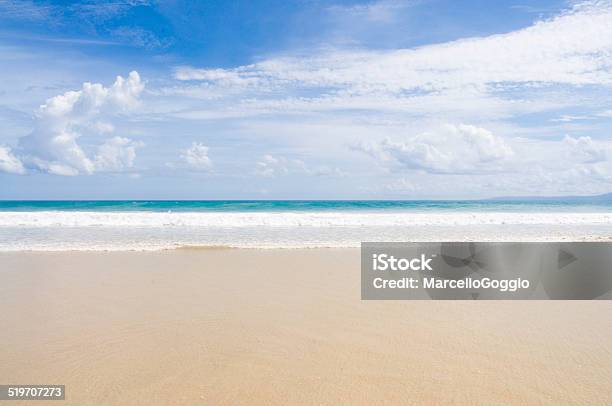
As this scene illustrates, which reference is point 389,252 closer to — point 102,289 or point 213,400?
point 102,289

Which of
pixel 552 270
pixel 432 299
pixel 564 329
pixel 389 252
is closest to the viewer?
pixel 564 329

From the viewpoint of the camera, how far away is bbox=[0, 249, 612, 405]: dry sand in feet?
10.9

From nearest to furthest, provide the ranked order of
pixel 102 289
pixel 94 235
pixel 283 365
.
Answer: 1. pixel 283 365
2. pixel 102 289
3. pixel 94 235

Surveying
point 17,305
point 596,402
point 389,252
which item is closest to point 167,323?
point 17,305

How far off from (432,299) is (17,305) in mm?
5582

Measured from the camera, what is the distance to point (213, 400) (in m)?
3.20

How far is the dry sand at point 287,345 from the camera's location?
10.9ft

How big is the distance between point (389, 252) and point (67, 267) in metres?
6.93

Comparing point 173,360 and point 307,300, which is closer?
point 173,360

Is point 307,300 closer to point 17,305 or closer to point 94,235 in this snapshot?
point 17,305

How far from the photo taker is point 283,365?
3.79 meters

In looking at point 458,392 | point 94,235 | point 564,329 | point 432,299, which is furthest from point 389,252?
point 94,235

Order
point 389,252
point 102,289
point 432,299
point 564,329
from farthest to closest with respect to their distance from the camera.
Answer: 1. point 389,252
2. point 102,289
3. point 432,299
4. point 564,329

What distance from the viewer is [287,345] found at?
14.0ft
